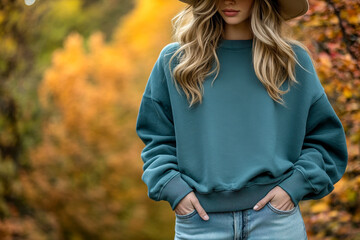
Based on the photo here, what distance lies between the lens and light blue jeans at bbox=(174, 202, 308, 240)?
211 cm

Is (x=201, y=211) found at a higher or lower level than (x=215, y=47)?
lower

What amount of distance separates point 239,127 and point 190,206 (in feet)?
1.25

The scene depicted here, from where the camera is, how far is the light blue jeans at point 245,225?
2.11 meters

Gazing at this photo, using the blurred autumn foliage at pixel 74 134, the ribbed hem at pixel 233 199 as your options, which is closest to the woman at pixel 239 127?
the ribbed hem at pixel 233 199

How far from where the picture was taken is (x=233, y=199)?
212 cm

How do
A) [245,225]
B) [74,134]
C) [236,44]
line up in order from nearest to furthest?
[245,225] → [236,44] → [74,134]

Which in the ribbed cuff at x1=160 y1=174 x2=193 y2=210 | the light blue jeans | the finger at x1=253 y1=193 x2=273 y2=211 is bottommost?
the light blue jeans

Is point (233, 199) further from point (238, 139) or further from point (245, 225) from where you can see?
point (238, 139)

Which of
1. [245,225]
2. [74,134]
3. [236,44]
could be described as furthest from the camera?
[74,134]

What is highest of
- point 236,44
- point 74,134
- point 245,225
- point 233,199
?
point 236,44

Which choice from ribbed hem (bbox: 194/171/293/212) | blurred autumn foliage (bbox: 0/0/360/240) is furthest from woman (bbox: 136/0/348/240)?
blurred autumn foliage (bbox: 0/0/360/240)

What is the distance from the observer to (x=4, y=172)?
595 inches

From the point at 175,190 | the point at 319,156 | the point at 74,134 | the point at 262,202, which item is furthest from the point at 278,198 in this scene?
the point at 74,134

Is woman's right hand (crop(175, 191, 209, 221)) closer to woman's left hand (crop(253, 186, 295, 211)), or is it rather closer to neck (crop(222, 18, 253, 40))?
woman's left hand (crop(253, 186, 295, 211))
